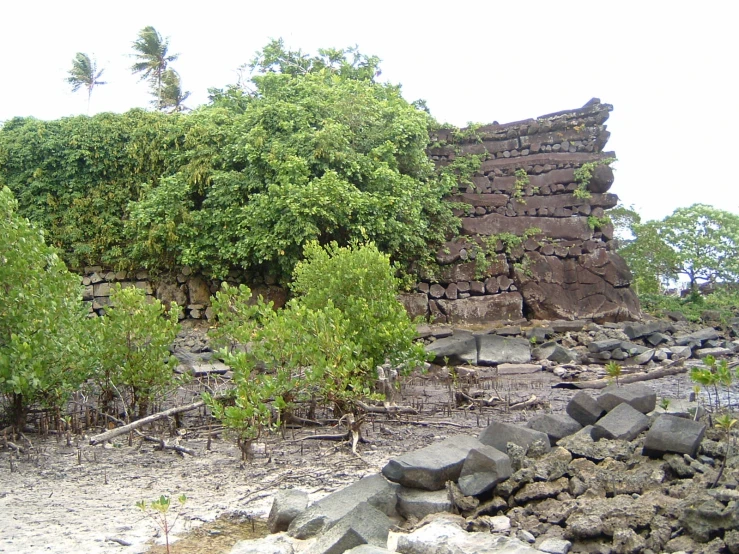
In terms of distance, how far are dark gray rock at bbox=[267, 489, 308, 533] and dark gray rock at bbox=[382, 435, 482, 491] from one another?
659 mm

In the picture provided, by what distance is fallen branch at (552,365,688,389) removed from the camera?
10.1 meters

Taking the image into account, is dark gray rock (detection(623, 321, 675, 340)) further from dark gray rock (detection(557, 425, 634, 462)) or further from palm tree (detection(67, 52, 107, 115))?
palm tree (detection(67, 52, 107, 115))

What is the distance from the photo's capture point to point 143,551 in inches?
161

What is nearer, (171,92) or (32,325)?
(32,325)

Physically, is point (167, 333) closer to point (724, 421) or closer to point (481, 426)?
point (481, 426)

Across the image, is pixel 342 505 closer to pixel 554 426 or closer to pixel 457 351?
pixel 554 426

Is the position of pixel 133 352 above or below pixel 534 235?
below

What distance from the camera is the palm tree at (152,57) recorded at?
101 ft

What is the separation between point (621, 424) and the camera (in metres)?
5.50

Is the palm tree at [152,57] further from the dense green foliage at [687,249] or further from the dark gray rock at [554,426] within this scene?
the dark gray rock at [554,426]

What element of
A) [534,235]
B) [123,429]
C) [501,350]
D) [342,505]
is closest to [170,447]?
[123,429]

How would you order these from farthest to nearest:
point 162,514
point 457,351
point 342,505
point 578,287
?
point 578,287, point 457,351, point 162,514, point 342,505

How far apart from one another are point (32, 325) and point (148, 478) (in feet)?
7.11

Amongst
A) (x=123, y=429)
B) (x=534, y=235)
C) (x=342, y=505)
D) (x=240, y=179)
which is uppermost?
(x=240, y=179)
